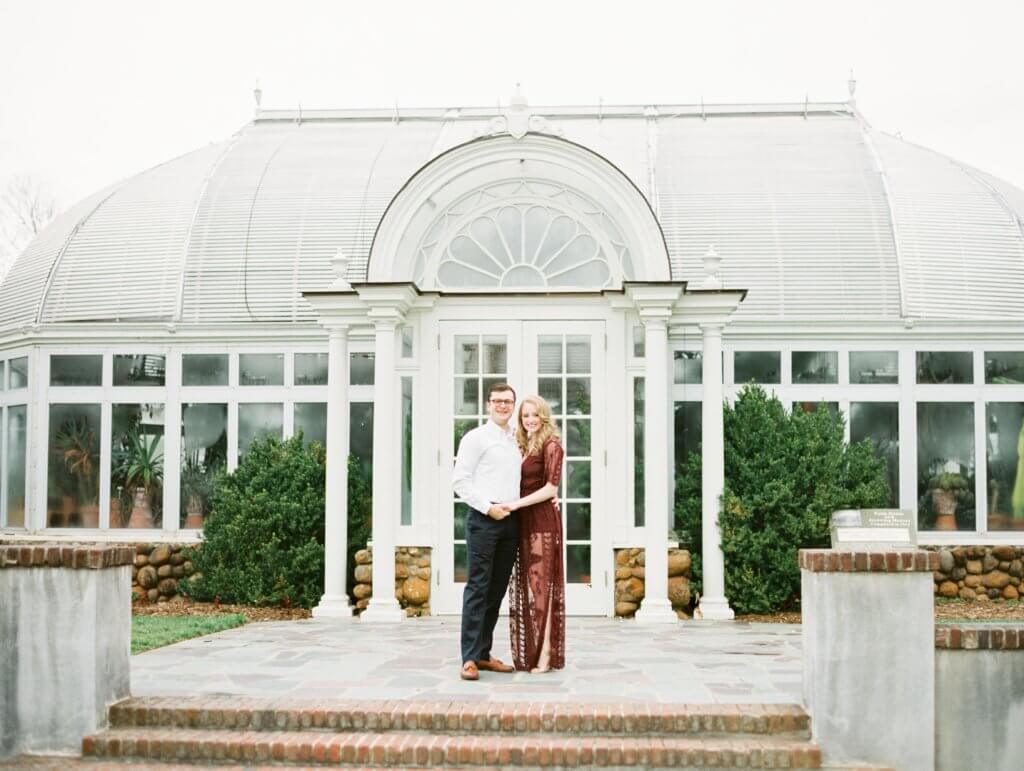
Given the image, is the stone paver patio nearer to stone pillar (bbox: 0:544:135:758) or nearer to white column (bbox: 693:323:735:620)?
stone pillar (bbox: 0:544:135:758)

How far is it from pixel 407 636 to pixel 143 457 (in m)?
5.14

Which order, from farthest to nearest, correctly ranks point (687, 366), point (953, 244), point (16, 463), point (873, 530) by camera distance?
1. point (16, 463)
2. point (953, 244)
3. point (687, 366)
4. point (873, 530)

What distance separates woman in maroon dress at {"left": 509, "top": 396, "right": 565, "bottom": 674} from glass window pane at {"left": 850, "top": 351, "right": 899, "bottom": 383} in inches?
256

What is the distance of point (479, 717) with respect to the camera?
617 centimetres

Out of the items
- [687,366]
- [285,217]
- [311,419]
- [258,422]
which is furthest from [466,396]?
[285,217]

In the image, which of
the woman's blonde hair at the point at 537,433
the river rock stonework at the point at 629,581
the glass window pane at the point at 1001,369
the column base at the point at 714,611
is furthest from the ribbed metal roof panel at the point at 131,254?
the glass window pane at the point at 1001,369

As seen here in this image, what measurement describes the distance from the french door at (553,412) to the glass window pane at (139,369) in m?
3.90

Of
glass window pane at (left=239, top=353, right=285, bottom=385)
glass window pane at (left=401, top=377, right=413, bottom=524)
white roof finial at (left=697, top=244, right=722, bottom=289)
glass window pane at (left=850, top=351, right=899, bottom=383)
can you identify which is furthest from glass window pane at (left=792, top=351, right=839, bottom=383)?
glass window pane at (left=239, top=353, right=285, bottom=385)

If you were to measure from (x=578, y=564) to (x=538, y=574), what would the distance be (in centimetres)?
389

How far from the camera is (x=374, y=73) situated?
56.2 metres

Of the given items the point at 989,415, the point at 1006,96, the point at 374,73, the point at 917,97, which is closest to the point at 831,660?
the point at 989,415

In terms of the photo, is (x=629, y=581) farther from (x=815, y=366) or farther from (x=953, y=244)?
(x=953, y=244)

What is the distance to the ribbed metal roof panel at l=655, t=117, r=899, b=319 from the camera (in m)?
13.2

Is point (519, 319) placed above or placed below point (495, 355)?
above
